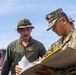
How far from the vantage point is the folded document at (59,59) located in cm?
282

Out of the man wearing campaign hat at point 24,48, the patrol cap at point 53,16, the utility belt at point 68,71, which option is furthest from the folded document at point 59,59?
the man wearing campaign hat at point 24,48

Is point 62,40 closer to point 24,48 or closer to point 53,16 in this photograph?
point 53,16

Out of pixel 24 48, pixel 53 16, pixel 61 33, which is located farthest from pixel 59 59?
pixel 24 48

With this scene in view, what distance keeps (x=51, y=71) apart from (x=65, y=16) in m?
0.65

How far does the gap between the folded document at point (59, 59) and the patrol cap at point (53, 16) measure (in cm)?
48

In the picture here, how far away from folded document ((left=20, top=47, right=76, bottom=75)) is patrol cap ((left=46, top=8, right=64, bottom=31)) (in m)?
0.48

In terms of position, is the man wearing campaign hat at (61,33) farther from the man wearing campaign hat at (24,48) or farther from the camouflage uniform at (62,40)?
the man wearing campaign hat at (24,48)

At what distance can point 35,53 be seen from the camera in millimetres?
5371

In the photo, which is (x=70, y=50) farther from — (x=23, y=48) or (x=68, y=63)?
(x=23, y=48)

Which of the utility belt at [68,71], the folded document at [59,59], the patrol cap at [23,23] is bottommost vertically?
the utility belt at [68,71]

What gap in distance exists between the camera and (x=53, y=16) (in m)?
3.55

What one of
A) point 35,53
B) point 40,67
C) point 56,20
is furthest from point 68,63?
point 35,53

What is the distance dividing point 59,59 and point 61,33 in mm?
462

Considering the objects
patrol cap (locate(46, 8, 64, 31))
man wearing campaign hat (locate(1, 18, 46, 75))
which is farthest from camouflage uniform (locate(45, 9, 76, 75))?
man wearing campaign hat (locate(1, 18, 46, 75))
